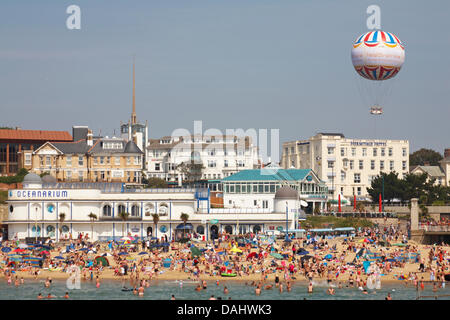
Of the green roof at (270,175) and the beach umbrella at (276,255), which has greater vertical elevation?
the green roof at (270,175)

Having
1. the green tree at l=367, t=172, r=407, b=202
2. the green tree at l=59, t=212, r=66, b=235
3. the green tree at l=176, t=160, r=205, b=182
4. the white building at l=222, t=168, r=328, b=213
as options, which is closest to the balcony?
the green tree at l=59, t=212, r=66, b=235

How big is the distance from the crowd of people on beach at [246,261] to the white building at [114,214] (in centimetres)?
301

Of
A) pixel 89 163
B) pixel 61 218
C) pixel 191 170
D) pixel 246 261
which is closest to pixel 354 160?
pixel 191 170

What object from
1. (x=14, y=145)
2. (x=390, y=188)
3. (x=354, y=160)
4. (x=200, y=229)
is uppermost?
(x=14, y=145)

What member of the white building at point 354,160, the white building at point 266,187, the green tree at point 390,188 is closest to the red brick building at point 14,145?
the white building at point 266,187

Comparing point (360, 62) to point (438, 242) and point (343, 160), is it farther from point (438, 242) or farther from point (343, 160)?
point (343, 160)

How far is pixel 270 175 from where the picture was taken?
83.3 meters

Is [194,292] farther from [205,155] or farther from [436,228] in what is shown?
[205,155]

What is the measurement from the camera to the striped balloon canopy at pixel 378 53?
222 feet

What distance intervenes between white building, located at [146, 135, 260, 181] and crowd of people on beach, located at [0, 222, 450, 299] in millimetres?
49818

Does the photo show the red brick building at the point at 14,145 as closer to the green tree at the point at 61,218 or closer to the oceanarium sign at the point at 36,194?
the oceanarium sign at the point at 36,194

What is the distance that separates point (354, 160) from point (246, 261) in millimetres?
55839
